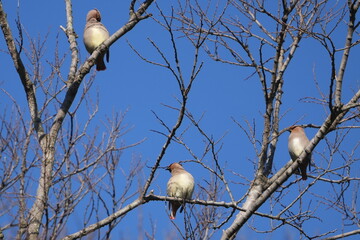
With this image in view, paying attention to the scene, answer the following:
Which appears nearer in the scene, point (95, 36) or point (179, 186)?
point (179, 186)

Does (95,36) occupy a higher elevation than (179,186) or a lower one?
higher

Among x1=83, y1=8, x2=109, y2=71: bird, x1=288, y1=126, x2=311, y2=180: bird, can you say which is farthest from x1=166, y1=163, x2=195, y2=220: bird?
x1=83, y1=8, x2=109, y2=71: bird

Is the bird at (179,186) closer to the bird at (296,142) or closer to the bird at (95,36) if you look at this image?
the bird at (296,142)

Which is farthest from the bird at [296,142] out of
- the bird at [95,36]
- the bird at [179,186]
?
the bird at [95,36]

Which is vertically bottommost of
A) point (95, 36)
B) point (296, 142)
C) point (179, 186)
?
point (179, 186)

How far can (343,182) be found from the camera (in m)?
5.51

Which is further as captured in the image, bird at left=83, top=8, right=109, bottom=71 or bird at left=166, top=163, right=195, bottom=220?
bird at left=83, top=8, right=109, bottom=71

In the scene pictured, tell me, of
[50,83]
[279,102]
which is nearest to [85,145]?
[50,83]

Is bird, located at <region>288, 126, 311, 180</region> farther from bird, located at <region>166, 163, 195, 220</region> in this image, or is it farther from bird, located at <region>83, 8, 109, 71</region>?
bird, located at <region>83, 8, 109, 71</region>

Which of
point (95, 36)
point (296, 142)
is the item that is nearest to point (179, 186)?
point (296, 142)

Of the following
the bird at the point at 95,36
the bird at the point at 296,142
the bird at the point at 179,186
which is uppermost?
the bird at the point at 95,36

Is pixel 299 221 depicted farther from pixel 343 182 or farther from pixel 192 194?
pixel 192 194

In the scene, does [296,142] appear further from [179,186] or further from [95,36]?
[95,36]

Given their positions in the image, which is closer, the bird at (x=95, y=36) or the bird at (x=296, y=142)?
the bird at (x=296, y=142)
